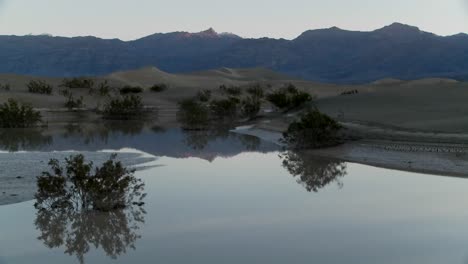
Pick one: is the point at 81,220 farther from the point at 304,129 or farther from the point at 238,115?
the point at 238,115

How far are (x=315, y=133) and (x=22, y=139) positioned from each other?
13061 mm

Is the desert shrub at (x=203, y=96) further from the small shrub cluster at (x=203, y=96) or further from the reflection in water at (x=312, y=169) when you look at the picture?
the reflection in water at (x=312, y=169)

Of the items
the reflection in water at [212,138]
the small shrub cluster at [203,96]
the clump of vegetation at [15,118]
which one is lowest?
the reflection in water at [212,138]

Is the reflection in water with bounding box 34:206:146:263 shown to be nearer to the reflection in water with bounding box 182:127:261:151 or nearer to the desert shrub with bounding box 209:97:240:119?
the reflection in water with bounding box 182:127:261:151

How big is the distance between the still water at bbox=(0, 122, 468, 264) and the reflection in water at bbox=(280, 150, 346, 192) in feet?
0.24

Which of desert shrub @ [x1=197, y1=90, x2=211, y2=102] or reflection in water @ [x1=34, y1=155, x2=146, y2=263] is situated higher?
desert shrub @ [x1=197, y1=90, x2=211, y2=102]

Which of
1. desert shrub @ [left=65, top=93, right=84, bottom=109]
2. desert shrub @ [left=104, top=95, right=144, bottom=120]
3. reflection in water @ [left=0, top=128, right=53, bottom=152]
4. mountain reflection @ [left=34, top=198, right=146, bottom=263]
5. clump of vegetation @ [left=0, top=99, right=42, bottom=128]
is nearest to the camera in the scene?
mountain reflection @ [left=34, top=198, right=146, bottom=263]

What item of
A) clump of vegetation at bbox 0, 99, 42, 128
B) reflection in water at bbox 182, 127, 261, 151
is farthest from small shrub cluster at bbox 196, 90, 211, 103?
clump of vegetation at bbox 0, 99, 42, 128

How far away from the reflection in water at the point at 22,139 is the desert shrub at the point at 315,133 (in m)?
Result: 9.90

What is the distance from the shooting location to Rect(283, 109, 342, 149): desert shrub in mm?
23172

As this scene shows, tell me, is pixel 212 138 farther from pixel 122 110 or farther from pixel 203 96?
→ pixel 203 96

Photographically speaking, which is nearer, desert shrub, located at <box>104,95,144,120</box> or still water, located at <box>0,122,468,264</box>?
still water, located at <box>0,122,468,264</box>

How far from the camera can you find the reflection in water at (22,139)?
2400cm

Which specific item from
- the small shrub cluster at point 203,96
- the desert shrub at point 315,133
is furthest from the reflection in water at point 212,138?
the small shrub cluster at point 203,96
